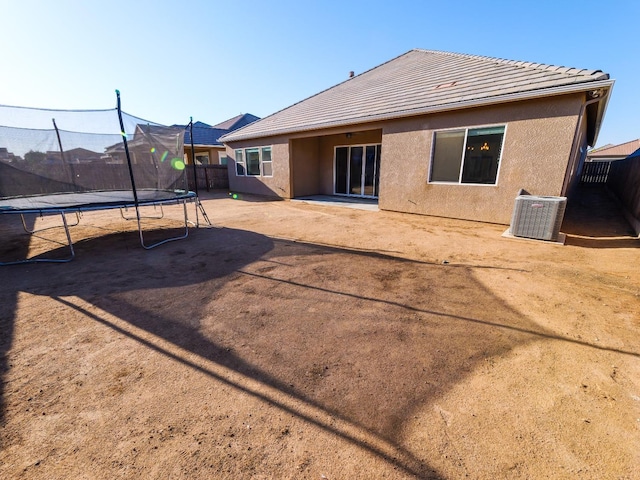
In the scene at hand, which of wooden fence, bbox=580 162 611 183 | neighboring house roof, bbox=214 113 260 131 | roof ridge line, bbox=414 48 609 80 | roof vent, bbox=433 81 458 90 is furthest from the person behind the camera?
neighboring house roof, bbox=214 113 260 131

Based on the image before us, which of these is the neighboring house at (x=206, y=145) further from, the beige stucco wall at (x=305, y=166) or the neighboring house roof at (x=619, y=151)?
the neighboring house roof at (x=619, y=151)

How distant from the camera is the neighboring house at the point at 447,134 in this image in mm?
5512

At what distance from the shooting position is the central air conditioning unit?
15.5 feet

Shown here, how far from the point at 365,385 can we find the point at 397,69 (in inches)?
461

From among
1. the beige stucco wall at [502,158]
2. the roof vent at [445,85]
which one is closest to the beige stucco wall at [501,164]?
the beige stucco wall at [502,158]

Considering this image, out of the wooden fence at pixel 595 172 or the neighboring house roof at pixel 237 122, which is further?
the neighboring house roof at pixel 237 122

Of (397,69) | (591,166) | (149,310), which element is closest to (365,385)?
(149,310)

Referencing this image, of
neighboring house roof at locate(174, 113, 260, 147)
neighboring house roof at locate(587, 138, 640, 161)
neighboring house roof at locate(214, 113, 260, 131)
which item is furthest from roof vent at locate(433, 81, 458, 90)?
neighboring house roof at locate(587, 138, 640, 161)

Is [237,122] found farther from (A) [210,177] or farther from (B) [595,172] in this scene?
(B) [595,172]

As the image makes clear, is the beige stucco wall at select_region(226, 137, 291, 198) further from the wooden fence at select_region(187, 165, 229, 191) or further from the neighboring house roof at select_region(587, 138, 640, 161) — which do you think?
the neighboring house roof at select_region(587, 138, 640, 161)

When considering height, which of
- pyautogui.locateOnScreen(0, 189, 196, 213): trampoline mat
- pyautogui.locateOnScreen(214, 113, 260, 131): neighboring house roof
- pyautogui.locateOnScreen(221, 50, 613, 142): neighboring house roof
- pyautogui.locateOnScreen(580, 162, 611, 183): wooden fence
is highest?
pyautogui.locateOnScreen(214, 113, 260, 131): neighboring house roof

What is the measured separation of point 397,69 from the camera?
34.0 ft

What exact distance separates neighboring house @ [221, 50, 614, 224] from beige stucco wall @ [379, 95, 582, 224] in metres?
0.02

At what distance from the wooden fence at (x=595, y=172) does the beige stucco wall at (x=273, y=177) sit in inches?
784
